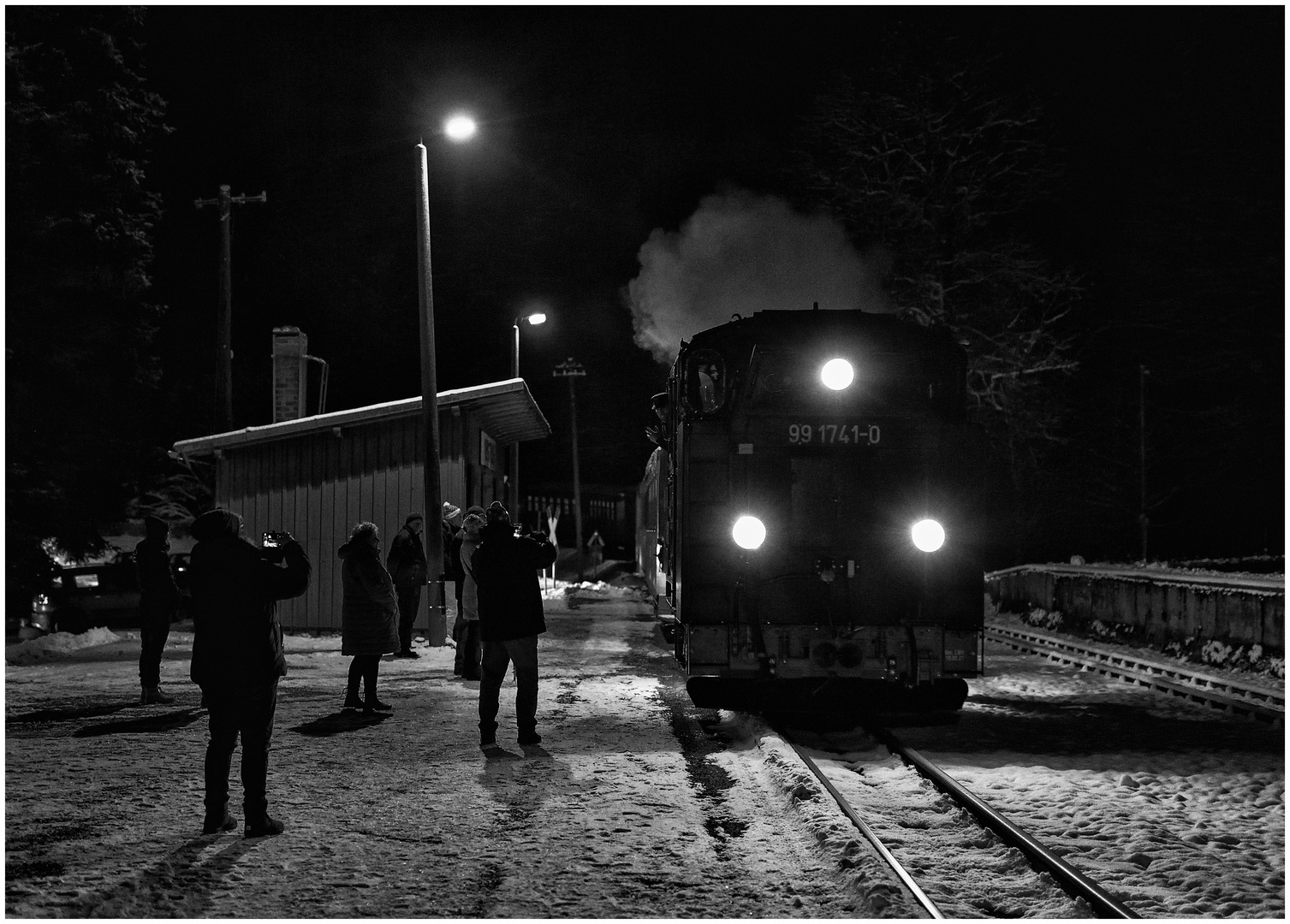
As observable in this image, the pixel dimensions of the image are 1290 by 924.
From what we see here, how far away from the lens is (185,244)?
42.8 m

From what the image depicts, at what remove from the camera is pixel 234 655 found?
6461 millimetres

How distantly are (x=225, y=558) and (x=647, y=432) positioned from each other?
659 cm

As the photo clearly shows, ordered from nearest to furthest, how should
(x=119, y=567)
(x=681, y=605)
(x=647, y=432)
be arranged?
(x=681, y=605) → (x=647, y=432) → (x=119, y=567)

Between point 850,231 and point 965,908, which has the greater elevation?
point 850,231

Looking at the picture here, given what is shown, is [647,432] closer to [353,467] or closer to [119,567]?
[353,467]

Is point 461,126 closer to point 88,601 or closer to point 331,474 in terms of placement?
point 331,474

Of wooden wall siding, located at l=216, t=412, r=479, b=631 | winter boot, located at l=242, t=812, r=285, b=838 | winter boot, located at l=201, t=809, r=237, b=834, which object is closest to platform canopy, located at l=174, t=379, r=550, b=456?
wooden wall siding, located at l=216, t=412, r=479, b=631

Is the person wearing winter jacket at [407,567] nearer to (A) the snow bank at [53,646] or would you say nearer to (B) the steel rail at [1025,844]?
(A) the snow bank at [53,646]

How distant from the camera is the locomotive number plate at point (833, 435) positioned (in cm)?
1022

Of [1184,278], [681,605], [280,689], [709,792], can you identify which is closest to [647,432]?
[681,605]

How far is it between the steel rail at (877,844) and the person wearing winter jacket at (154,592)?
20.2 ft

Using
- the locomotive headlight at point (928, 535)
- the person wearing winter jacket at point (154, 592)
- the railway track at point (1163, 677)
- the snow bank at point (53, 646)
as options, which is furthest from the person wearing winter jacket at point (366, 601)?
the snow bank at point (53, 646)

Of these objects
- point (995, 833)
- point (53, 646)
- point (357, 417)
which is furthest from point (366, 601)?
point (357, 417)

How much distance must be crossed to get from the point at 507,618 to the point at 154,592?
163 inches
